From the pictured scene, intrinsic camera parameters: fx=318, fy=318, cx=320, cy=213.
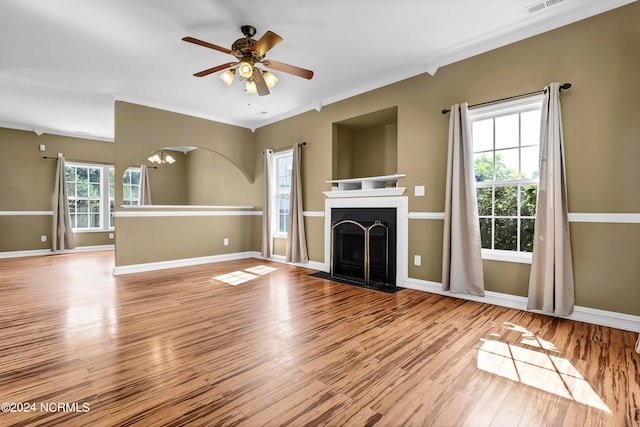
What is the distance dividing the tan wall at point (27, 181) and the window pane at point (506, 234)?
8614 millimetres

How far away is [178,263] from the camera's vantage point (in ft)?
18.2

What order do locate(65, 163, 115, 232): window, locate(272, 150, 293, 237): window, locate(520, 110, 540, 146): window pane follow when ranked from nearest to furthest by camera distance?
locate(520, 110, 540, 146): window pane → locate(272, 150, 293, 237): window → locate(65, 163, 115, 232): window

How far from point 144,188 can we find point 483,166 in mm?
7902

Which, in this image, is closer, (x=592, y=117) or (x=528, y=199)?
(x=592, y=117)

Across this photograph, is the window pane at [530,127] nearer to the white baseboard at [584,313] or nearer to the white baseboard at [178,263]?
the white baseboard at [584,313]

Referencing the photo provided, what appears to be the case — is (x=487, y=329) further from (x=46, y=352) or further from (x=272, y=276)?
(x=46, y=352)

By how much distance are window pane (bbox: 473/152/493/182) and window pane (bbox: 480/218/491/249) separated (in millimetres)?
461

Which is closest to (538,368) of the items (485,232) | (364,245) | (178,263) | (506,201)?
(485,232)

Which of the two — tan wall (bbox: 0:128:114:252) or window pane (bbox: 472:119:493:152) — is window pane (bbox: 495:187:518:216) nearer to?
window pane (bbox: 472:119:493:152)

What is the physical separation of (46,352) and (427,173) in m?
3.90

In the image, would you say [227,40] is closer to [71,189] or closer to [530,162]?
[530,162]

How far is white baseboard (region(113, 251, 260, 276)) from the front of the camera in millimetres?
4913

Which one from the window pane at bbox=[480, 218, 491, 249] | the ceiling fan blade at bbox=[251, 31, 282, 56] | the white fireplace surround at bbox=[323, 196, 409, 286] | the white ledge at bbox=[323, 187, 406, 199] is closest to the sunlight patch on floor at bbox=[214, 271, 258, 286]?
the white ledge at bbox=[323, 187, 406, 199]

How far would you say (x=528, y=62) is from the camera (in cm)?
311
